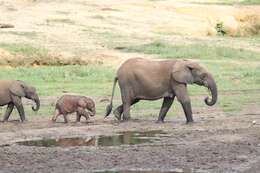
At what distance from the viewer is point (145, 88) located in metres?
17.2

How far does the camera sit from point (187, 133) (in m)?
15.4

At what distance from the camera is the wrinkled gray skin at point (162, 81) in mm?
16797

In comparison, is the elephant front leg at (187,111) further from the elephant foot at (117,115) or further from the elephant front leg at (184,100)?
the elephant foot at (117,115)

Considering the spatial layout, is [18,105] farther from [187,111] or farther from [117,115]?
[187,111]

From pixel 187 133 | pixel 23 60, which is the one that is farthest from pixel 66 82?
pixel 187 133

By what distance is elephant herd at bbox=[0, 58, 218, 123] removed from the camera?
16812 millimetres

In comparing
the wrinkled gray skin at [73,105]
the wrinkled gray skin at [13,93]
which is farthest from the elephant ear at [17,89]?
the wrinkled gray skin at [73,105]

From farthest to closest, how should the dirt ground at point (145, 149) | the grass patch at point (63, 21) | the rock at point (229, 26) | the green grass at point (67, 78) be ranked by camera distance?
the rock at point (229, 26), the grass patch at point (63, 21), the green grass at point (67, 78), the dirt ground at point (145, 149)

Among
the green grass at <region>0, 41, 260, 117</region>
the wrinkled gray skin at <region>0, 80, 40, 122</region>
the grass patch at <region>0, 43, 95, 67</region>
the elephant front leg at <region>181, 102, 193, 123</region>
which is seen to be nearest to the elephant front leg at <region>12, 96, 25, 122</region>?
the wrinkled gray skin at <region>0, 80, 40, 122</region>

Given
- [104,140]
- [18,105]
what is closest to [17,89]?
[18,105]

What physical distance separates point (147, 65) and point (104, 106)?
2926 millimetres

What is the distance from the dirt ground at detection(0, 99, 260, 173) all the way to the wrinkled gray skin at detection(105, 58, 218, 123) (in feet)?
1.39

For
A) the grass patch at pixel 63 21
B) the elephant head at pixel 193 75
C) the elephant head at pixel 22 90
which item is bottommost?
the elephant head at pixel 22 90

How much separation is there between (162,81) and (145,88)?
15.4 inches
